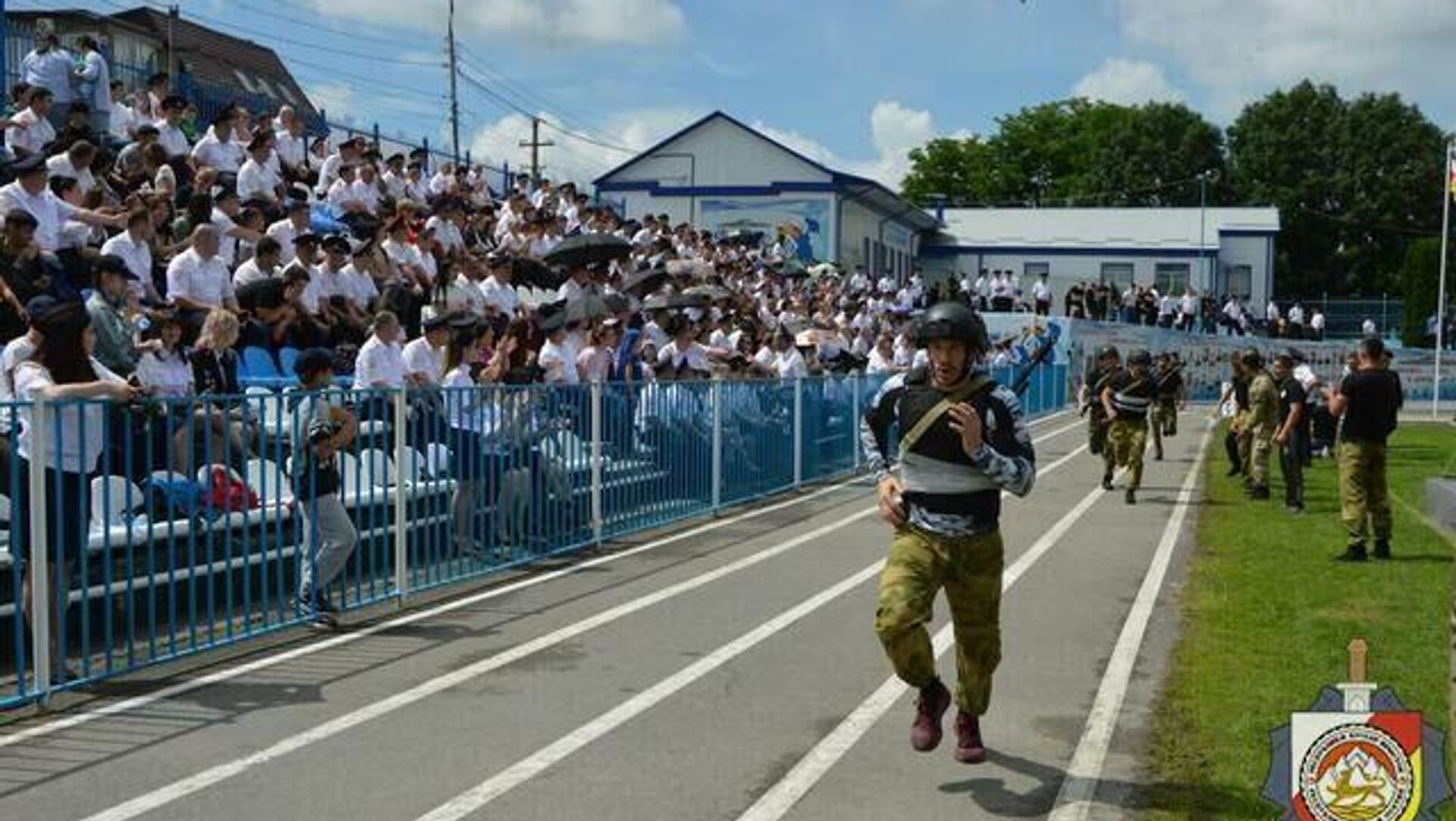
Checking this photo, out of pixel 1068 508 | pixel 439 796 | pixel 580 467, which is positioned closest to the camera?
pixel 439 796

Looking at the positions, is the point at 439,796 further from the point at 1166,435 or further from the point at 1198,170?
the point at 1198,170

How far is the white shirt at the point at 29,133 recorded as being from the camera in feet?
48.6

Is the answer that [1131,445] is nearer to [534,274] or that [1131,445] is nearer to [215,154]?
[534,274]

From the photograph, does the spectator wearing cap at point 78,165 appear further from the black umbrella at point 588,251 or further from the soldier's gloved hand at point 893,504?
the soldier's gloved hand at point 893,504

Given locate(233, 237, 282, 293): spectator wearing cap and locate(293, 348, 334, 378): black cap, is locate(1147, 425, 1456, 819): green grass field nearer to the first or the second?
locate(293, 348, 334, 378): black cap

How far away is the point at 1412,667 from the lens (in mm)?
8680

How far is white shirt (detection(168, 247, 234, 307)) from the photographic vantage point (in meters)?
12.8

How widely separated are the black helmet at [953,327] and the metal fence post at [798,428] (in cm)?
1353

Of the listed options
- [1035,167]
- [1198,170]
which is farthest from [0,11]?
[1035,167]

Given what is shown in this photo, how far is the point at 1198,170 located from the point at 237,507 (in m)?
83.6

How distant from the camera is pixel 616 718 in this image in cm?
742

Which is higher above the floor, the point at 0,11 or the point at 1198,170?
the point at 1198,170

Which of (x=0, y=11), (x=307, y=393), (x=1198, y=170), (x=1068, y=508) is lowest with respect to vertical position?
(x=1068, y=508)

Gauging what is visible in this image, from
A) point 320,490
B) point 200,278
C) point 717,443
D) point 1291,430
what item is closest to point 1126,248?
point 1291,430
